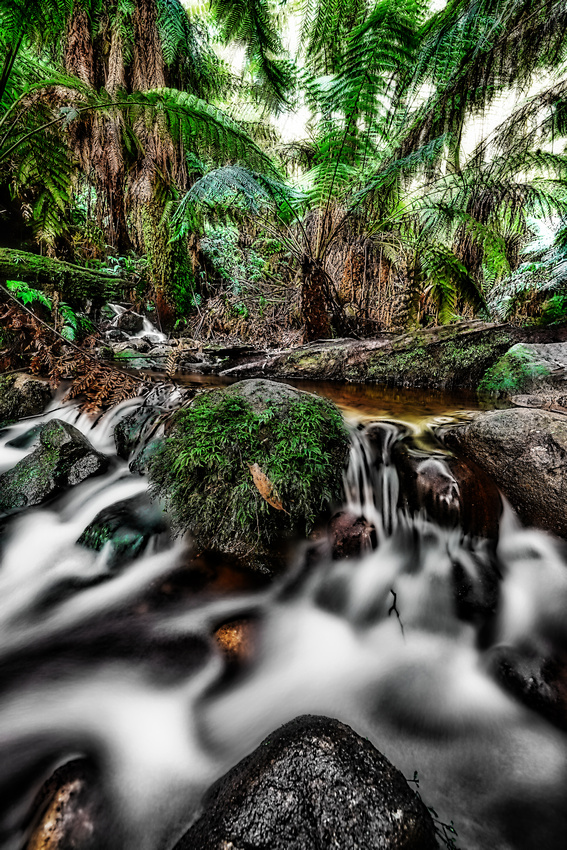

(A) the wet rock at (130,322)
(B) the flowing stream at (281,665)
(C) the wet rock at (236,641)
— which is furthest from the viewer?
(A) the wet rock at (130,322)

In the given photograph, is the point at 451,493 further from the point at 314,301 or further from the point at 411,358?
the point at 314,301

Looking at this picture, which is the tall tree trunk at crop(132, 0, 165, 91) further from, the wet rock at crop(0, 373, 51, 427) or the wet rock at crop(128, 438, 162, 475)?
the wet rock at crop(128, 438, 162, 475)

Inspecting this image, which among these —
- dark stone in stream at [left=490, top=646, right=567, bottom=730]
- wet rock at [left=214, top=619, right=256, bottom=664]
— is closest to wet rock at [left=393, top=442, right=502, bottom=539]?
dark stone in stream at [left=490, top=646, right=567, bottom=730]

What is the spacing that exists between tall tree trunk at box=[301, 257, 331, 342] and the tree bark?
4004mm

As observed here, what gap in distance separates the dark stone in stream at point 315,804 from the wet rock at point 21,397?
11.6 ft

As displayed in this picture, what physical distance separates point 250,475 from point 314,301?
12.3 feet

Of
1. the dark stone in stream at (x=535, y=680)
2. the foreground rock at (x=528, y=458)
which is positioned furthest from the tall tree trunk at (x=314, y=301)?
the dark stone in stream at (x=535, y=680)

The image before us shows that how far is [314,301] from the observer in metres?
5.01

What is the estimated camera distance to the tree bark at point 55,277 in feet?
16.6

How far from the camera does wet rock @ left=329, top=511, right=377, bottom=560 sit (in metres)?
2.03

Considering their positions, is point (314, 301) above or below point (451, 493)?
above

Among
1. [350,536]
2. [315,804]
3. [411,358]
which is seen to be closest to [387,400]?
[411,358]

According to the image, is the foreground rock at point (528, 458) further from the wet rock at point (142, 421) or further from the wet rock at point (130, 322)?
the wet rock at point (130, 322)

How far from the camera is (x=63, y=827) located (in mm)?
992
